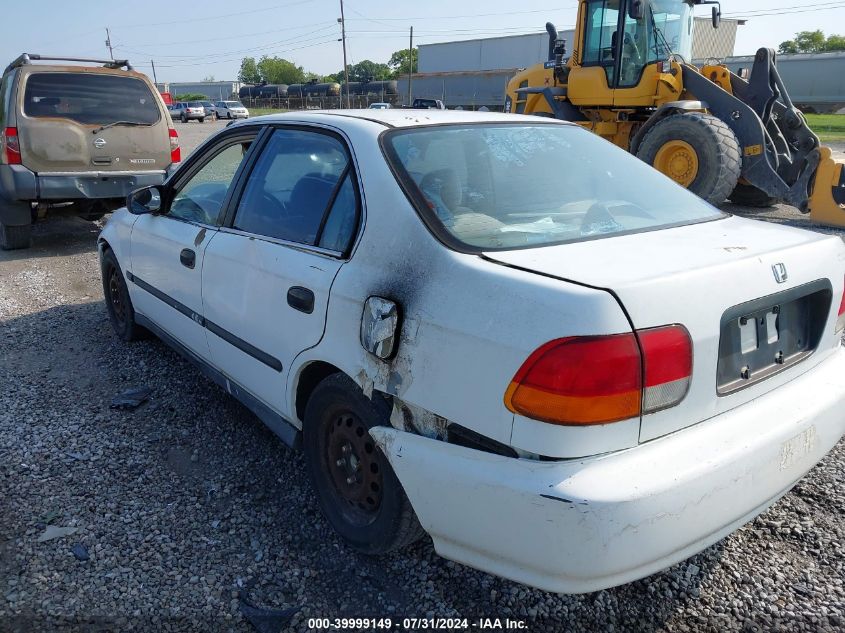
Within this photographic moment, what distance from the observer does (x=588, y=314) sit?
178 cm

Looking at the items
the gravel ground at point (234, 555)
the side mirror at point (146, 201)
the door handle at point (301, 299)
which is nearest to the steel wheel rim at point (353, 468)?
the gravel ground at point (234, 555)

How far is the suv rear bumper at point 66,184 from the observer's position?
7.46m

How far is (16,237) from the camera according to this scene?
823 cm

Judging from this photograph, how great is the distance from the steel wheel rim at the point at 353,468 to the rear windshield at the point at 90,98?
22.5 ft

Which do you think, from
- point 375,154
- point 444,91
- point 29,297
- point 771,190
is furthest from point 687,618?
point 444,91

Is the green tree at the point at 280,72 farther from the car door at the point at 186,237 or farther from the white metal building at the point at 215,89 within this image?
the car door at the point at 186,237

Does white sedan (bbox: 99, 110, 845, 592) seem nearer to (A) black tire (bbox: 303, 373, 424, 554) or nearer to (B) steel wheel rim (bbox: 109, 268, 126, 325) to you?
(A) black tire (bbox: 303, 373, 424, 554)

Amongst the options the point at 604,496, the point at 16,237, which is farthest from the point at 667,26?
the point at 604,496

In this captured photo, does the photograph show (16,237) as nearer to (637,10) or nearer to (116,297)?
(116,297)

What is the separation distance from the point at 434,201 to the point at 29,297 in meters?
5.39

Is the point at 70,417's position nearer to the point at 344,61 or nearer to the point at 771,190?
the point at 771,190

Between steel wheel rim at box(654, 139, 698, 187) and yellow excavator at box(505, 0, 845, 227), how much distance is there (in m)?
0.01

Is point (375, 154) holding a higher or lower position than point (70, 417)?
higher

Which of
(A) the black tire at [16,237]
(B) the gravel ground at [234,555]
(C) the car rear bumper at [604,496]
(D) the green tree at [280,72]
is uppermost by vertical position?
(D) the green tree at [280,72]
